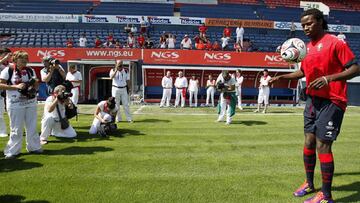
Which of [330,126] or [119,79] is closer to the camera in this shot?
[330,126]

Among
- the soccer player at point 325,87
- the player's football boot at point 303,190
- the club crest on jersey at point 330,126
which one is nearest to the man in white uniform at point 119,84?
the player's football boot at point 303,190

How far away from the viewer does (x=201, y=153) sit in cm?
738

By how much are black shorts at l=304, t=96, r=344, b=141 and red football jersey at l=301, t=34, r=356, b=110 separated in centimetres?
7

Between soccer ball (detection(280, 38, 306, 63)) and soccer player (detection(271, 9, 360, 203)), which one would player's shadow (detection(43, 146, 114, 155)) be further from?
soccer player (detection(271, 9, 360, 203))

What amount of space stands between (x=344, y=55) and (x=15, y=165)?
5513mm

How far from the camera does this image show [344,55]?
163 inches

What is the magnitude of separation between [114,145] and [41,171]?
2.31 m

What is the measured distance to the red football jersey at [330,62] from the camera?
13.7 ft

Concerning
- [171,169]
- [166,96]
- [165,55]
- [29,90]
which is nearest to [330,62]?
[171,169]

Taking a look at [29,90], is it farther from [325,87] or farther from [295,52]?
[325,87]

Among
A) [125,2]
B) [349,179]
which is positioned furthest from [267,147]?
[125,2]

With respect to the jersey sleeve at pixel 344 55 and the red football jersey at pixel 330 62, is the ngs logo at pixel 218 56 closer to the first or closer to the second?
the red football jersey at pixel 330 62

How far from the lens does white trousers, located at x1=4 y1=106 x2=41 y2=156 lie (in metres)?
6.55

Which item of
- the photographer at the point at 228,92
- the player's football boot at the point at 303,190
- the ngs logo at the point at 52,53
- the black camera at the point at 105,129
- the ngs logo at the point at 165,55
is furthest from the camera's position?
the ngs logo at the point at 165,55
